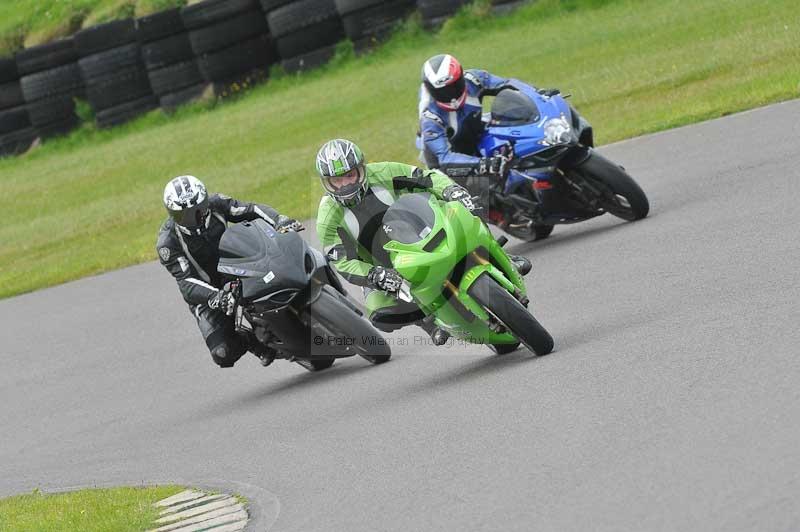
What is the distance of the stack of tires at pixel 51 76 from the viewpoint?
30219 millimetres

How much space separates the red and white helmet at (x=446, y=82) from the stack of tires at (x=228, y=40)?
16008 millimetres

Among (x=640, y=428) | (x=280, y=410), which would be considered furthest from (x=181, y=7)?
(x=640, y=428)

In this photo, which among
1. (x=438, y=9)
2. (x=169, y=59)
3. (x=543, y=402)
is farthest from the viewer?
(x=169, y=59)

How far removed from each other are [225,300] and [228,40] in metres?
18.9

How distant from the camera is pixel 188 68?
96.1 ft

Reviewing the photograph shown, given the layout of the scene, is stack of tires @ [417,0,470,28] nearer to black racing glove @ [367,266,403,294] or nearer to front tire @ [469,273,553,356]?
black racing glove @ [367,266,403,294]

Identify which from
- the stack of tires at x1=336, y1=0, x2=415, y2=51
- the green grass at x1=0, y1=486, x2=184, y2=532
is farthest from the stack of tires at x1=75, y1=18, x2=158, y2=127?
the green grass at x1=0, y1=486, x2=184, y2=532

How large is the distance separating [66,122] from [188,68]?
12.3 feet

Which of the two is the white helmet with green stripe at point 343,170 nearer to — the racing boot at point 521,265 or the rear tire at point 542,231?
the racing boot at point 521,265

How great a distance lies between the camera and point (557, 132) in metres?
11.9

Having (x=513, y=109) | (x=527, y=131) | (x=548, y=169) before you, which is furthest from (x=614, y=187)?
(x=513, y=109)

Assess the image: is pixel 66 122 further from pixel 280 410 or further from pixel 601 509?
pixel 601 509

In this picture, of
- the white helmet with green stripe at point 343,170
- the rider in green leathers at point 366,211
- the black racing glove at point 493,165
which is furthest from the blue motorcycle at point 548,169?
the white helmet with green stripe at point 343,170

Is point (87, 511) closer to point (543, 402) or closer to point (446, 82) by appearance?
point (543, 402)
